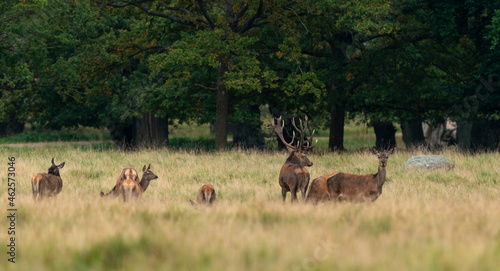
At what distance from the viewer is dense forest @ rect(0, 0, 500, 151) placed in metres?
23.4

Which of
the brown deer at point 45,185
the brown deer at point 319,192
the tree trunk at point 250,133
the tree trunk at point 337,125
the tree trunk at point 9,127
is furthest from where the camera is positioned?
the tree trunk at point 9,127

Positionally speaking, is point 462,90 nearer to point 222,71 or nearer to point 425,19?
point 425,19

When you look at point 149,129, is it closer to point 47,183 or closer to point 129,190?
point 47,183

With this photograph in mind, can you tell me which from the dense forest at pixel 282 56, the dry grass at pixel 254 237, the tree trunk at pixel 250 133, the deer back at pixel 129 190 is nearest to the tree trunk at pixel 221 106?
the dense forest at pixel 282 56

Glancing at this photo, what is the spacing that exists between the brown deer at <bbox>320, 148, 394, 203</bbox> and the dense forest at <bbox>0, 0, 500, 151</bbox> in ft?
40.3

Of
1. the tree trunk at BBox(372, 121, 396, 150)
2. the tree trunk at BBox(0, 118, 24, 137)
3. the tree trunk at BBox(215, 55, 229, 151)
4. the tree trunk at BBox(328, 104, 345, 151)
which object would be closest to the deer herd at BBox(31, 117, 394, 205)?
the tree trunk at BBox(215, 55, 229, 151)

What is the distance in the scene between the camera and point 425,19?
85.0 feet

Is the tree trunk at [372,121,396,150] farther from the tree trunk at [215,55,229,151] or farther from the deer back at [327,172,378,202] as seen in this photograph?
the deer back at [327,172,378,202]

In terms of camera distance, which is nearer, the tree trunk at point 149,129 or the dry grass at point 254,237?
the dry grass at point 254,237

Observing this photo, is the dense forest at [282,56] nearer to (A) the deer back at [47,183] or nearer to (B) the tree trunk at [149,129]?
(B) the tree trunk at [149,129]

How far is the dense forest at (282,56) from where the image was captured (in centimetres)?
2341

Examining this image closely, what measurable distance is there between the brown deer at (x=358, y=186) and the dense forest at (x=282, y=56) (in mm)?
12284

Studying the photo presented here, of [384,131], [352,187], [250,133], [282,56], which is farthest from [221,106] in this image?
[352,187]

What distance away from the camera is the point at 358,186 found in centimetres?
1061
